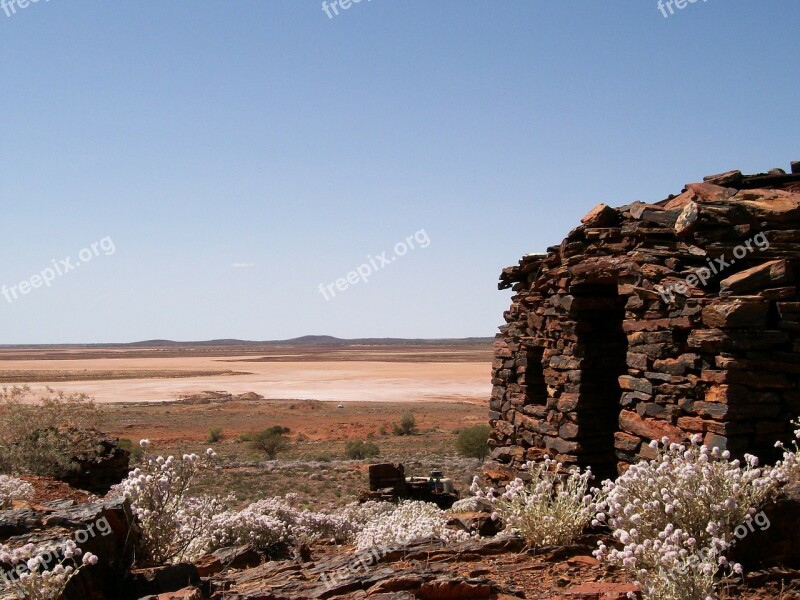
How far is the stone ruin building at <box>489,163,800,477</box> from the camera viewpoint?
6.80 m

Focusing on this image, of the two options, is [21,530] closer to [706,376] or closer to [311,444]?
[706,376]

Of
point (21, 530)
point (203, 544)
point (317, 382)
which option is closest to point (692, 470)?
point (21, 530)

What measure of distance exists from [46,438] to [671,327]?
43.3 feet

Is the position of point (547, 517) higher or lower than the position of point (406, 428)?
higher

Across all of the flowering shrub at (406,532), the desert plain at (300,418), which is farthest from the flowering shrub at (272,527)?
the desert plain at (300,418)

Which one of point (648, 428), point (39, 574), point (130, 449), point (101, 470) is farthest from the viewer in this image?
point (130, 449)

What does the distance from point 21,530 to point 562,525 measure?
4378mm

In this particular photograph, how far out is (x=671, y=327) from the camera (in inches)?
289

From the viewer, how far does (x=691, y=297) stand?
7.15 m

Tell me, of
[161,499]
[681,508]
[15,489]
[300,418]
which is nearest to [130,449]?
[15,489]

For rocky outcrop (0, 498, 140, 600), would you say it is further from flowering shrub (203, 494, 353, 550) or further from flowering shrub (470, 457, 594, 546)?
flowering shrub (470, 457, 594, 546)

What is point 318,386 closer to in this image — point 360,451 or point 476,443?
point 360,451

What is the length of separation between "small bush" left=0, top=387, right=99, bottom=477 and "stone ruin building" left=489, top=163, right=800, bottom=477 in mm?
9683

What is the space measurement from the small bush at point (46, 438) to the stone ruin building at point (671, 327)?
31.8 ft
